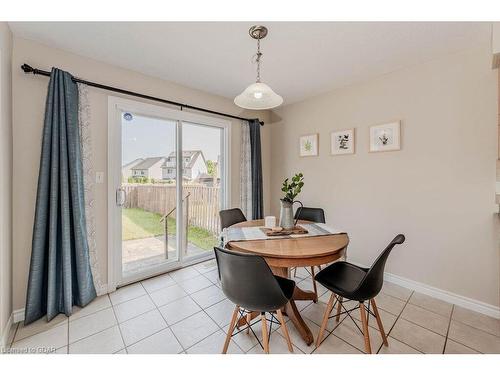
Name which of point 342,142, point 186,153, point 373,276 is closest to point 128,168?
point 186,153

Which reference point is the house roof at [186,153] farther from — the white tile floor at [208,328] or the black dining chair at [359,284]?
the black dining chair at [359,284]

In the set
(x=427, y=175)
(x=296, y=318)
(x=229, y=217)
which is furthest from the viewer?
(x=229, y=217)

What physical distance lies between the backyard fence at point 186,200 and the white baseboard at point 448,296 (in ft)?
7.87

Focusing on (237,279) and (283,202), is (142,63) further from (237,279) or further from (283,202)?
(237,279)

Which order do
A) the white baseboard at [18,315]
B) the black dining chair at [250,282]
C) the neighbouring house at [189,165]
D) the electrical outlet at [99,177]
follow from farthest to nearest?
1. the neighbouring house at [189,165]
2. the electrical outlet at [99,177]
3. the white baseboard at [18,315]
4. the black dining chair at [250,282]

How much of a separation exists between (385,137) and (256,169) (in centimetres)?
174

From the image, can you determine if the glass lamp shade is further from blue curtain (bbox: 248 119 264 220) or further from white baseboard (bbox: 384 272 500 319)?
white baseboard (bbox: 384 272 500 319)

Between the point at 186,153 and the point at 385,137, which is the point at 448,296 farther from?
the point at 186,153

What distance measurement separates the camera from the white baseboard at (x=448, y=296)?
74.1 inches

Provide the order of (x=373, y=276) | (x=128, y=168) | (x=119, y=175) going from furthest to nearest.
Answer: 1. (x=128, y=168)
2. (x=119, y=175)
3. (x=373, y=276)

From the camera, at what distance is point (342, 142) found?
2828mm

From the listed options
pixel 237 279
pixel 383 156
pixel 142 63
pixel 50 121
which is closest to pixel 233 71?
pixel 142 63

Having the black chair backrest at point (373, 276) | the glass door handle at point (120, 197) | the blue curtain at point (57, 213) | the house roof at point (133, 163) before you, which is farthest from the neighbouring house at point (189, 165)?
the black chair backrest at point (373, 276)
